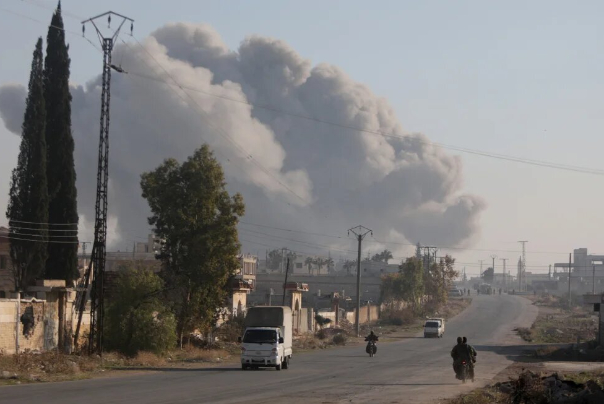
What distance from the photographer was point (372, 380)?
36688mm

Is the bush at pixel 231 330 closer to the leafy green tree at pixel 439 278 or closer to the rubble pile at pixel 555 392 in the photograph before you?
the rubble pile at pixel 555 392

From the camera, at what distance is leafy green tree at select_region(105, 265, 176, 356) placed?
49.5 m

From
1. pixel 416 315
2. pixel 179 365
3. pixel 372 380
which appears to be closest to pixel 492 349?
pixel 179 365

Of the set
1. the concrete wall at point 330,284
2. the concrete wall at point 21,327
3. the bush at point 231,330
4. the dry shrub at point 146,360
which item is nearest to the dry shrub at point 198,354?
the dry shrub at point 146,360

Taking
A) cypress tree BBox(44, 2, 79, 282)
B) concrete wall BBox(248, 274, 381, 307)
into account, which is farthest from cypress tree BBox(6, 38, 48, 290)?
concrete wall BBox(248, 274, 381, 307)

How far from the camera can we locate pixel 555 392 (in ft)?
80.3

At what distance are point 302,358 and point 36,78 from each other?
1070 inches

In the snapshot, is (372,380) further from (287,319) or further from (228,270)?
(228,270)

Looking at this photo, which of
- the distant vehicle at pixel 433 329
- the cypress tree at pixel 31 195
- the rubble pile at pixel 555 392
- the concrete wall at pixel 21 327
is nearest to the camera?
the rubble pile at pixel 555 392

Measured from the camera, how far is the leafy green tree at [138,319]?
49469 mm


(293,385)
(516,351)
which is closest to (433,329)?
(516,351)

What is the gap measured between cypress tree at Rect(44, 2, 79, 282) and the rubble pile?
4748cm

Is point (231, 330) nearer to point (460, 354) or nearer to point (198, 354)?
point (198, 354)

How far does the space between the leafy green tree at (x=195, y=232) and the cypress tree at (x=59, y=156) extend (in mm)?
10950
